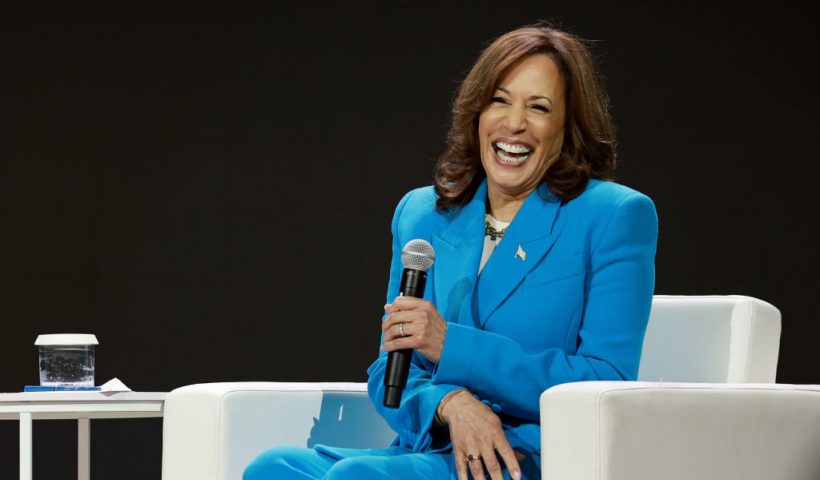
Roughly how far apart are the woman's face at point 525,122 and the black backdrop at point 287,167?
7.92ft

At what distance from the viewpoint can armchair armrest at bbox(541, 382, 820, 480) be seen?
1631 millimetres

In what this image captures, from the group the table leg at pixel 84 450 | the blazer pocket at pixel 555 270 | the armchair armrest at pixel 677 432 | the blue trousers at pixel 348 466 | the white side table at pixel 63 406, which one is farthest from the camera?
the table leg at pixel 84 450

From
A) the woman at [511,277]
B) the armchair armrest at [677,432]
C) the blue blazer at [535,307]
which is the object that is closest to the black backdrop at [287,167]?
the woman at [511,277]

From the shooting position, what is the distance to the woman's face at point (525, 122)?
2.08 meters

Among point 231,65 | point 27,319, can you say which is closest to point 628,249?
point 231,65

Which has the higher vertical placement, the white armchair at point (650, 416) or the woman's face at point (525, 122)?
the woman's face at point (525, 122)

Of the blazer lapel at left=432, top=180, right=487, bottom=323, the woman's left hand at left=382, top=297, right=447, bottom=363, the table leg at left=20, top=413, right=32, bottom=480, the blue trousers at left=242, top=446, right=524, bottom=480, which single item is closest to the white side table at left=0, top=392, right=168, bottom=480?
the table leg at left=20, top=413, right=32, bottom=480

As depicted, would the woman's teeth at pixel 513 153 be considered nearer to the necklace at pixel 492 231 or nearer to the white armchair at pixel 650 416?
the necklace at pixel 492 231

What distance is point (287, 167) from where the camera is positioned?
15.2 feet

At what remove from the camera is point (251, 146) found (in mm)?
4652

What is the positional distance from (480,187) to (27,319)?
3055 mm

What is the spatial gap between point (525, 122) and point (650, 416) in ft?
2.07

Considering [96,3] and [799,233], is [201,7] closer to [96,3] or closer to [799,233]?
[96,3]

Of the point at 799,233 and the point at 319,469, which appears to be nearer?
the point at 319,469
